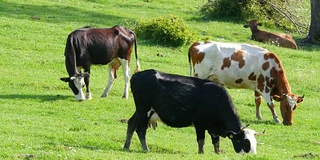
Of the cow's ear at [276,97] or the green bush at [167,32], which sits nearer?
the cow's ear at [276,97]

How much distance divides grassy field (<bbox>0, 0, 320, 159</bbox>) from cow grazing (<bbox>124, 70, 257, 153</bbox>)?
42 cm

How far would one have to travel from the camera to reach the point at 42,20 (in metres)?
33.7

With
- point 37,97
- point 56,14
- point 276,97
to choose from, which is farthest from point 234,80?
point 56,14

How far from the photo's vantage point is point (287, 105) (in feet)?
70.9

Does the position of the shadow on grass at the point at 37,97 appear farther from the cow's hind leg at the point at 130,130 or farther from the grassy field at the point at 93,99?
the cow's hind leg at the point at 130,130

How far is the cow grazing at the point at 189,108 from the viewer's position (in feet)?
52.2

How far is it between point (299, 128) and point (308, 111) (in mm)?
2798

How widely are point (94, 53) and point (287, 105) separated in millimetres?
5974

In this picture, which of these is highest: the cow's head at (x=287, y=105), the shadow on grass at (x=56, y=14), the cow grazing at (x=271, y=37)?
the cow's head at (x=287, y=105)

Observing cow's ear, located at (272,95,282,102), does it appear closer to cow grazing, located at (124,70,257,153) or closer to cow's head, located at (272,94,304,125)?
cow's head, located at (272,94,304,125)

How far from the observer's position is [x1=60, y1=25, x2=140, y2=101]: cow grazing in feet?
73.9

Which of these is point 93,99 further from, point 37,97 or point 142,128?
point 142,128

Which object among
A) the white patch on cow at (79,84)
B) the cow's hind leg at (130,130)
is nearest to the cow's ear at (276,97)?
the white patch on cow at (79,84)

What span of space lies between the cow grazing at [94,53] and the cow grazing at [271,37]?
12295 millimetres
